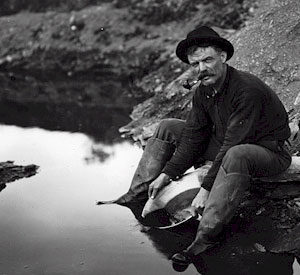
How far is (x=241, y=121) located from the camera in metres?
3.30

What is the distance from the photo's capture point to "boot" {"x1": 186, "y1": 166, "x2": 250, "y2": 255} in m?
3.24

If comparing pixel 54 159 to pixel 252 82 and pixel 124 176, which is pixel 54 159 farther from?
pixel 252 82

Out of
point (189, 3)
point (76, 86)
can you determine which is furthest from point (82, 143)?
point (189, 3)

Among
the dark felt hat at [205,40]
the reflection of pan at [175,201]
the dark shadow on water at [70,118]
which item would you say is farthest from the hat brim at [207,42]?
the dark shadow on water at [70,118]

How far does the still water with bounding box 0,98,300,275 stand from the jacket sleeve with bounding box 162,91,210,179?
1.55 feet

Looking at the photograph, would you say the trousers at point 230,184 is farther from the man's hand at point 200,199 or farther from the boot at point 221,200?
the man's hand at point 200,199

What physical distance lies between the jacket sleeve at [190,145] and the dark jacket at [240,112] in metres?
0.05

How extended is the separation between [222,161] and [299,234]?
2.44ft

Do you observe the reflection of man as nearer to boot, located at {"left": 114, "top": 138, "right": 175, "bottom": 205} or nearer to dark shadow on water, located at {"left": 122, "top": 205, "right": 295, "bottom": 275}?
dark shadow on water, located at {"left": 122, "top": 205, "right": 295, "bottom": 275}

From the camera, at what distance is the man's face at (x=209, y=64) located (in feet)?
11.2

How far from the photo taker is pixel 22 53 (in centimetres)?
1277

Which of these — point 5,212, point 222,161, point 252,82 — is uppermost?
point 252,82

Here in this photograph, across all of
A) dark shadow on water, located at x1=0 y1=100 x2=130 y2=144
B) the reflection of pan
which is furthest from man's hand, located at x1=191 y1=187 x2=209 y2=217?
dark shadow on water, located at x1=0 y1=100 x2=130 y2=144

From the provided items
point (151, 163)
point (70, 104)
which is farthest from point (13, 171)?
point (70, 104)
